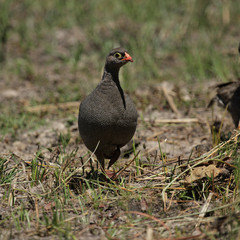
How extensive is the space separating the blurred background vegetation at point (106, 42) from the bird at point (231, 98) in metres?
1.35

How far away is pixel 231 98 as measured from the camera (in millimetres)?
5293

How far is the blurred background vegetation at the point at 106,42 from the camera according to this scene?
741cm

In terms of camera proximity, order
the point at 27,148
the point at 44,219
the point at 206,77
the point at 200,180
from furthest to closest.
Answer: the point at 206,77, the point at 27,148, the point at 200,180, the point at 44,219

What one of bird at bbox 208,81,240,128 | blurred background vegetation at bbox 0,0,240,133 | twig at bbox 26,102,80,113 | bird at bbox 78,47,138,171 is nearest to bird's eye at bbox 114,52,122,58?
bird at bbox 78,47,138,171

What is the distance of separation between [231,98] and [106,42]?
3.72 meters

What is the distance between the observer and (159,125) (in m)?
5.74

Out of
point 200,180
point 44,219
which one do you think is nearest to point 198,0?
point 200,180

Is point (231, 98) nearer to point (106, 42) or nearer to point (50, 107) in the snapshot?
point (50, 107)

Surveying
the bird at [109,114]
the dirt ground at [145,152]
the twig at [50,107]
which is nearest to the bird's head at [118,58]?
the bird at [109,114]

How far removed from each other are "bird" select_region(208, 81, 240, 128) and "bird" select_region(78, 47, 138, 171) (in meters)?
1.75

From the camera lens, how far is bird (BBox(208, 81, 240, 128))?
509cm

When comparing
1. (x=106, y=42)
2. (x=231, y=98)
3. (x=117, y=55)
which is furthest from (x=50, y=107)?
(x=117, y=55)

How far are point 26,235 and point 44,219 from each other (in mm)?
256

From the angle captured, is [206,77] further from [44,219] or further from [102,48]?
[44,219]
